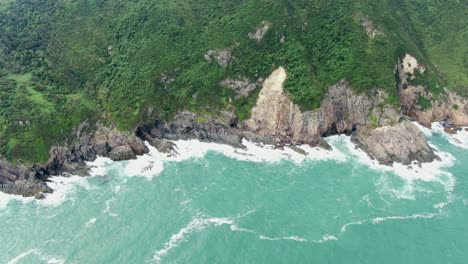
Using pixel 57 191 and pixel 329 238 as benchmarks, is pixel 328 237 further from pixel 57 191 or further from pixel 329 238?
pixel 57 191

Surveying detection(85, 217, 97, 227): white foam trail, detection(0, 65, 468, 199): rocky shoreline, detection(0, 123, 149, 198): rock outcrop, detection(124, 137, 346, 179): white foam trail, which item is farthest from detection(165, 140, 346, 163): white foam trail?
detection(85, 217, 97, 227): white foam trail

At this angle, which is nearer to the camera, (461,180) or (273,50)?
(461,180)

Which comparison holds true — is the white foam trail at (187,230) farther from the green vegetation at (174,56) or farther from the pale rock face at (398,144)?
the pale rock face at (398,144)

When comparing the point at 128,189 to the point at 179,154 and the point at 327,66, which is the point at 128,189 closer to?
the point at 179,154

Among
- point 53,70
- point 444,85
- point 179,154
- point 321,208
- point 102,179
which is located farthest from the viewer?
point 444,85

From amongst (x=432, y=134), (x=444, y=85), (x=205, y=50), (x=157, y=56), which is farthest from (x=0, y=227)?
(x=444, y=85)

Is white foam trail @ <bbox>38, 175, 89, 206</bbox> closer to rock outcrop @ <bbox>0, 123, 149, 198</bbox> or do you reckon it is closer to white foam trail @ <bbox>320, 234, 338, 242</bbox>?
rock outcrop @ <bbox>0, 123, 149, 198</bbox>

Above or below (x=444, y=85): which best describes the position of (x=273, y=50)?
above
